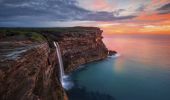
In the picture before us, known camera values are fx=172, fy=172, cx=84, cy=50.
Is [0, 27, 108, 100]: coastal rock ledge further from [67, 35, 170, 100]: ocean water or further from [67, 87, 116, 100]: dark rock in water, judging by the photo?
[67, 35, 170, 100]: ocean water

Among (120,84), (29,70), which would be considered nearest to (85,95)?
(120,84)

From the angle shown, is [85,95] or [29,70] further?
[85,95]

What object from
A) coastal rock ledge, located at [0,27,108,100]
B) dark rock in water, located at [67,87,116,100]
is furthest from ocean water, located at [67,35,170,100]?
coastal rock ledge, located at [0,27,108,100]

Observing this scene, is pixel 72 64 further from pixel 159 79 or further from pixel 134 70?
pixel 159 79

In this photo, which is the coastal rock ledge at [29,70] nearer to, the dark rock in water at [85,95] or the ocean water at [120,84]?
the dark rock in water at [85,95]

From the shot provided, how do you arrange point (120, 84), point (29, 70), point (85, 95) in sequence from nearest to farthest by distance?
point (29, 70) < point (85, 95) < point (120, 84)

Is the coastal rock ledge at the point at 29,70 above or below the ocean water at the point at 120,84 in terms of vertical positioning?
above

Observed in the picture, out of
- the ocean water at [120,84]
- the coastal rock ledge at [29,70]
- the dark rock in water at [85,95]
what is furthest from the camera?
the ocean water at [120,84]

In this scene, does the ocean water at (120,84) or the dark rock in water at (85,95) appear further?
the ocean water at (120,84)

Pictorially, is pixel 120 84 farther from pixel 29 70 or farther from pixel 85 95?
pixel 29 70

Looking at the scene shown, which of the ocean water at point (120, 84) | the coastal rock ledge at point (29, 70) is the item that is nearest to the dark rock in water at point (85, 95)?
the ocean water at point (120, 84)

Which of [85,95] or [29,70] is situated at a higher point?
[29,70]
